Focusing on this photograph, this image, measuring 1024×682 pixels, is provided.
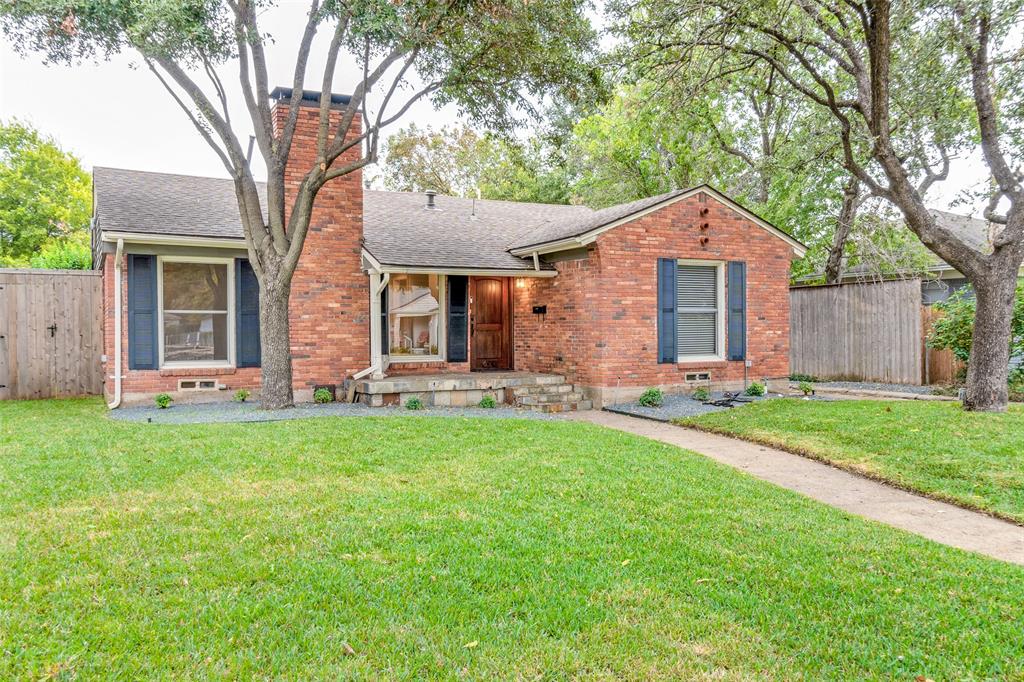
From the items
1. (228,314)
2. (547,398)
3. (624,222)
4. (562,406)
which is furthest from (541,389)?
(228,314)

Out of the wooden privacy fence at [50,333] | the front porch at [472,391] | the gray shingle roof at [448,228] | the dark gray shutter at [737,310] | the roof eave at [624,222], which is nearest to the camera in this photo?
the front porch at [472,391]

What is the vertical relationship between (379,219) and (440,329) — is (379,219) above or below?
above

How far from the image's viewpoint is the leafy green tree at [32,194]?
25688 millimetres

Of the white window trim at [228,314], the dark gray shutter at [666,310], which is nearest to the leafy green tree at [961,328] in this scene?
the dark gray shutter at [666,310]

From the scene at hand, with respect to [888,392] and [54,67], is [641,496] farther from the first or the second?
[54,67]

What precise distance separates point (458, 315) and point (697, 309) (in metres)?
4.38

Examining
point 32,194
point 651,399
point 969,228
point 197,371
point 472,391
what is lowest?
point 651,399

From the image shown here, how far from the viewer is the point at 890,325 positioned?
12797 mm

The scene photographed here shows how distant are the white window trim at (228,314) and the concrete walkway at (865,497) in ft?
22.5

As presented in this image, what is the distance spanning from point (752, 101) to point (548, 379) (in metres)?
11.7

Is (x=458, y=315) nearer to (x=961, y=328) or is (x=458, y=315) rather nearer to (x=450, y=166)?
(x=961, y=328)

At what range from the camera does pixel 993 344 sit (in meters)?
8.52

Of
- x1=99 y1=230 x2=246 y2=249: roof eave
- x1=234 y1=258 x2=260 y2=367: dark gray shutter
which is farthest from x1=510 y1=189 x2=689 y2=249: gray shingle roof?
x1=99 y1=230 x2=246 y2=249: roof eave

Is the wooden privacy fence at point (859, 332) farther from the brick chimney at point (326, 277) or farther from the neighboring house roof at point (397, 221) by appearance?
the brick chimney at point (326, 277)
